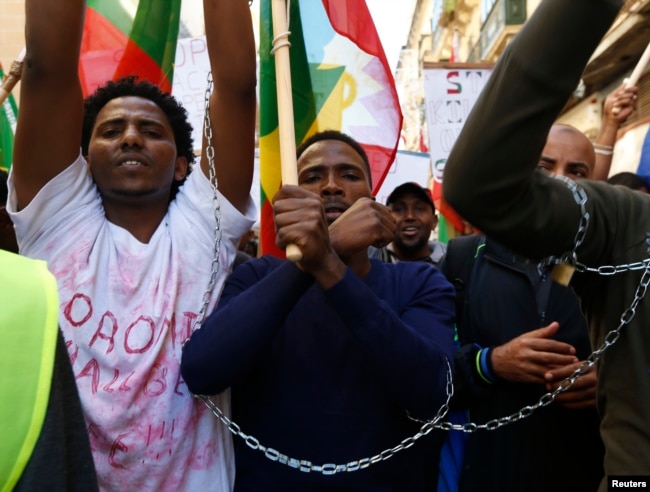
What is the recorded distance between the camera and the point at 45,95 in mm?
1818

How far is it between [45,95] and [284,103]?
0.70 metres

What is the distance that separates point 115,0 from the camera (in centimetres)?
300

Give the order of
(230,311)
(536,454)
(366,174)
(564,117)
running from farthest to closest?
(564,117) < (366,174) < (536,454) < (230,311)

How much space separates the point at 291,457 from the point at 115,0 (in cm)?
234

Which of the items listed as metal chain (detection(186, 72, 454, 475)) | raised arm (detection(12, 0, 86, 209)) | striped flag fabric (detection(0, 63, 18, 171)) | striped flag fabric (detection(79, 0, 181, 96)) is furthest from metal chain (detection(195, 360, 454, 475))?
striped flag fabric (detection(0, 63, 18, 171))

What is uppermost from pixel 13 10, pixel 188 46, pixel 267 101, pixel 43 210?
pixel 13 10

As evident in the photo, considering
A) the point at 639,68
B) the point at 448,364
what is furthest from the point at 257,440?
the point at 639,68

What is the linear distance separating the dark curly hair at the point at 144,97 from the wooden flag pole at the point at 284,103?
0.64m

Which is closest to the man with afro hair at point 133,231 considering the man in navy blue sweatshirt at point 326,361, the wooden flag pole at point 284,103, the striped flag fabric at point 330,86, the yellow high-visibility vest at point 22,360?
the man in navy blue sweatshirt at point 326,361

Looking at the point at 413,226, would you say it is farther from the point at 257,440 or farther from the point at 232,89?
the point at 257,440

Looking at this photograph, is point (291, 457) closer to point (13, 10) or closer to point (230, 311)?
point (230, 311)

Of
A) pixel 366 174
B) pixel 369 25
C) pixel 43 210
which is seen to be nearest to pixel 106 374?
pixel 43 210

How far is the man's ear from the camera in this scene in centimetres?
227

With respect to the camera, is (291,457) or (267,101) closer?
(291,457)
